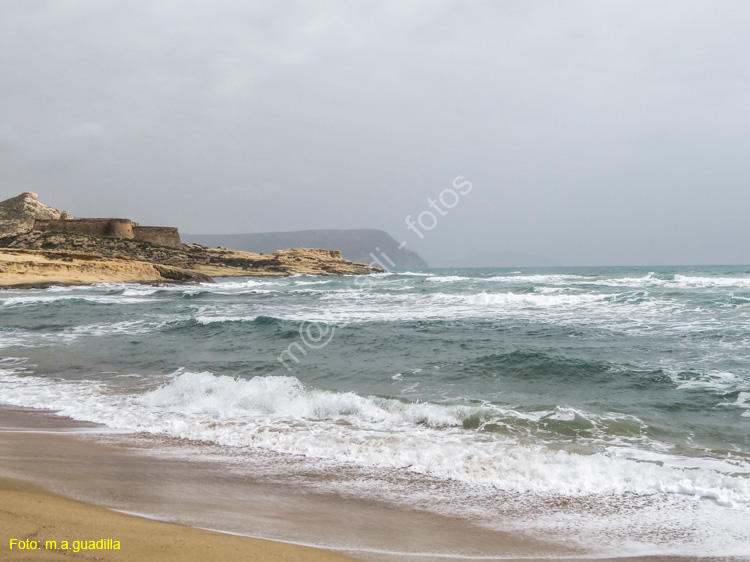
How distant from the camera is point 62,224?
178 feet

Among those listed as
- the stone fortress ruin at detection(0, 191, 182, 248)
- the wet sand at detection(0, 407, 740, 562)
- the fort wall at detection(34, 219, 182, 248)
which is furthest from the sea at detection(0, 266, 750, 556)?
the stone fortress ruin at detection(0, 191, 182, 248)

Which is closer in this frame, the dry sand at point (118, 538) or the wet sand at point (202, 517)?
the dry sand at point (118, 538)

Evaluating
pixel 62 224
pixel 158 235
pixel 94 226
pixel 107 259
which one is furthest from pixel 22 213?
pixel 107 259

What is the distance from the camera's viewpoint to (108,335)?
12.7 meters

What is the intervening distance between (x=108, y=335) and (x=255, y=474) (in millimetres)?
10461

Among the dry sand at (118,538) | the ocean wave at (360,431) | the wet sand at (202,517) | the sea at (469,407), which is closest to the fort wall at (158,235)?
the sea at (469,407)

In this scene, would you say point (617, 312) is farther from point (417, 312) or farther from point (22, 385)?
point (22, 385)

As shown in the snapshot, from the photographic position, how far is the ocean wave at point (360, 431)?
4012 mm

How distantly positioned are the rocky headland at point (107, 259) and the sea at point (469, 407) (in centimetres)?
2170

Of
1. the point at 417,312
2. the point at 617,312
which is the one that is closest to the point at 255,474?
the point at 417,312

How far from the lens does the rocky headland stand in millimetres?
32094

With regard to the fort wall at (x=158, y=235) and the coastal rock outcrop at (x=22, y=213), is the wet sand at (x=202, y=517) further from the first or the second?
the coastal rock outcrop at (x=22, y=213)

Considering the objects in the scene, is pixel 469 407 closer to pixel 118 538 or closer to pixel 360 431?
pixel 360 431

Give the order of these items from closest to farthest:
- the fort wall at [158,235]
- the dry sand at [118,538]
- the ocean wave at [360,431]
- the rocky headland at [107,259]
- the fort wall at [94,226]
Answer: the dry sand at [118,538], the ocean wave at [360,431], the rocky headland at [107,259], the fort wall at [94,226], the fort wall at [158,235]
